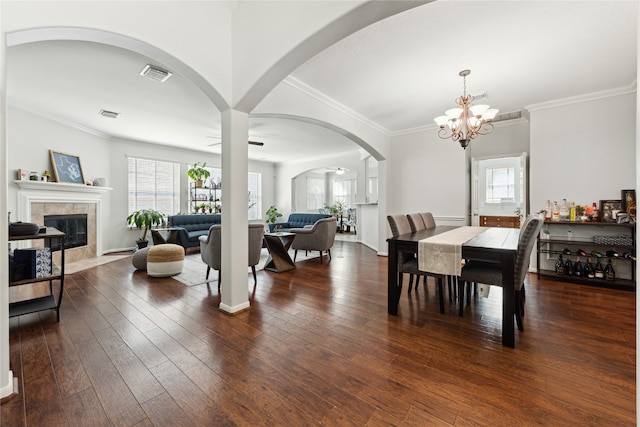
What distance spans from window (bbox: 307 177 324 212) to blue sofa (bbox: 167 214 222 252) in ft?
14.5

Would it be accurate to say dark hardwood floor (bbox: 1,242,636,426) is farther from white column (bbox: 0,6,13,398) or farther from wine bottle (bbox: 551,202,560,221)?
wine bottle (bbox: 551,202,560,221)

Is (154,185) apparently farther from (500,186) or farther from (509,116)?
(500,186)

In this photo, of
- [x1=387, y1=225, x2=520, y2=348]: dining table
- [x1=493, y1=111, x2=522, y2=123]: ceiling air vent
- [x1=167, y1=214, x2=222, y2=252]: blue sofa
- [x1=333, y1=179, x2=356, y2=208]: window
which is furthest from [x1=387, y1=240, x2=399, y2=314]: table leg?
[x1=333, y1=179, x2=356, y2=208]: window

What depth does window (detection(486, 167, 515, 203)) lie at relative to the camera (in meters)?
6.53

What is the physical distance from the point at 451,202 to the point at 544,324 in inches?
122

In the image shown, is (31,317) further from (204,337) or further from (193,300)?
(204,337)

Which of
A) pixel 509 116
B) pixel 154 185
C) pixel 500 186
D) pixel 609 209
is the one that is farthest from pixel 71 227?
pixel 500 186

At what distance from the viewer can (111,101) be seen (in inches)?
156

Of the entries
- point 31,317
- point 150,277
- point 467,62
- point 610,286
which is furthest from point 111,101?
point 610,286

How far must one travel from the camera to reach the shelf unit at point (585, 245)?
3535 millimetres

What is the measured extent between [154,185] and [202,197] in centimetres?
122

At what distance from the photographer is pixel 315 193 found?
1109cm

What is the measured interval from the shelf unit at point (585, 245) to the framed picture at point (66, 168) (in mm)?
8105

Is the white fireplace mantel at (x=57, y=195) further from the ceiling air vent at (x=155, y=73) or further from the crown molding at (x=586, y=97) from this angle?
the crown molding at (x=586, y=97)
